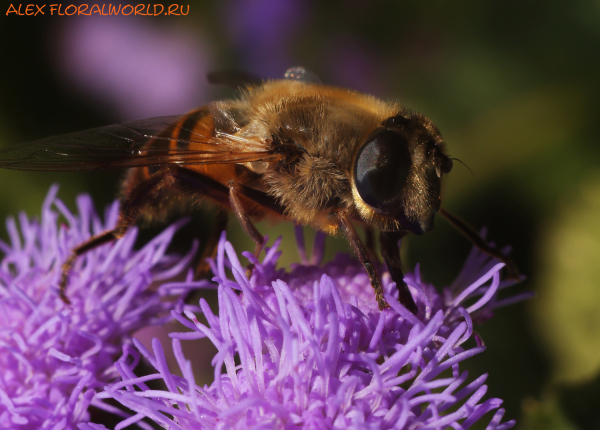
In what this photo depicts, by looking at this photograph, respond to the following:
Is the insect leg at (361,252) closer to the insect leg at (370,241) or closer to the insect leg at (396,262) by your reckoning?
the insect leg at (396,262)

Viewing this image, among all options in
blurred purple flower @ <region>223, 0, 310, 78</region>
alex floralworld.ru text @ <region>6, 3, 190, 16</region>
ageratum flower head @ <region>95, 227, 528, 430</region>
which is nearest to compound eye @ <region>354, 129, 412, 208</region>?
ageratum flower head @ <region>95, 227, 528, 430</region>

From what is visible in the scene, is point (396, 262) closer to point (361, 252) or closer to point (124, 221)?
point (361, 252)

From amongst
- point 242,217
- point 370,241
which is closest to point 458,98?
point 370,241

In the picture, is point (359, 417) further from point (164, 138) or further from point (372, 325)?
point (164, 138)

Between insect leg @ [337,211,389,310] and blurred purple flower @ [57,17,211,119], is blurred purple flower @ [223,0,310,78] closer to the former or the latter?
blurred purple flower @ [57,17,211,119]

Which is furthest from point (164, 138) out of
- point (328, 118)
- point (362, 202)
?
point (362, 202)

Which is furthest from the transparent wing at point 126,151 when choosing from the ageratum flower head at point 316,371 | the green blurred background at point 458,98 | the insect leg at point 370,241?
the green blurred background at point 458,98

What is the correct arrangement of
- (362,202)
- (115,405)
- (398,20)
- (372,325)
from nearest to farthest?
(372,325), (362,202), (115,405), (398,20)
